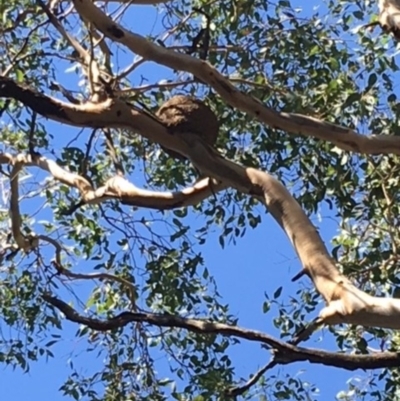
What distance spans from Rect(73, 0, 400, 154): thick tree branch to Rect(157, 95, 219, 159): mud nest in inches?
5.6

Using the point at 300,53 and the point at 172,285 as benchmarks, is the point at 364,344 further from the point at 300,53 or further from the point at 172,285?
the point at 300,53

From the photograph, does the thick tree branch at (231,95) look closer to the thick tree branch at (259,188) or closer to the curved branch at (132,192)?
the thick tree branch at (259,188)

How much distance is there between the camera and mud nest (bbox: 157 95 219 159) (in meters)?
4.56

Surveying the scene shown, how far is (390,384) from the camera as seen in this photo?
5.73 metres

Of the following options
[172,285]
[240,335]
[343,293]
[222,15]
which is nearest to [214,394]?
[172,285]

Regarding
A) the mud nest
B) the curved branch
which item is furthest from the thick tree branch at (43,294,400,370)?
the mud nest

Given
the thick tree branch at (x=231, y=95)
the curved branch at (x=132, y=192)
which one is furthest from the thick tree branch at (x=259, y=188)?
the thick tree branch at (x=231, y=95)

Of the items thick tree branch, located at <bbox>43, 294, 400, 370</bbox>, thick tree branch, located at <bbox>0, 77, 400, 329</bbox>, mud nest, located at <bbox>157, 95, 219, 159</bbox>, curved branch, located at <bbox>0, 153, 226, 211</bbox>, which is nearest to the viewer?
thick tree branch, located at <bbox>0, 77, 400, 329</bbox>

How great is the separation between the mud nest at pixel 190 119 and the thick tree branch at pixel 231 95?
14 cm

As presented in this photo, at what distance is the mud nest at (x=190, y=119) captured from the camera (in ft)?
15.0

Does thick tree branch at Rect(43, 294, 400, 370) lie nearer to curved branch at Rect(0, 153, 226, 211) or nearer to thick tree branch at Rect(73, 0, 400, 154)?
curved branch at Rect(0, 153, 226, 211)

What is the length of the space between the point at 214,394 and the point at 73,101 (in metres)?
1.99

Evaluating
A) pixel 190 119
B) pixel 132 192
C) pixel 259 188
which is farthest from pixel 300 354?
pixel 132 192

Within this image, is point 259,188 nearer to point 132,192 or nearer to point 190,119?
point 190,119
